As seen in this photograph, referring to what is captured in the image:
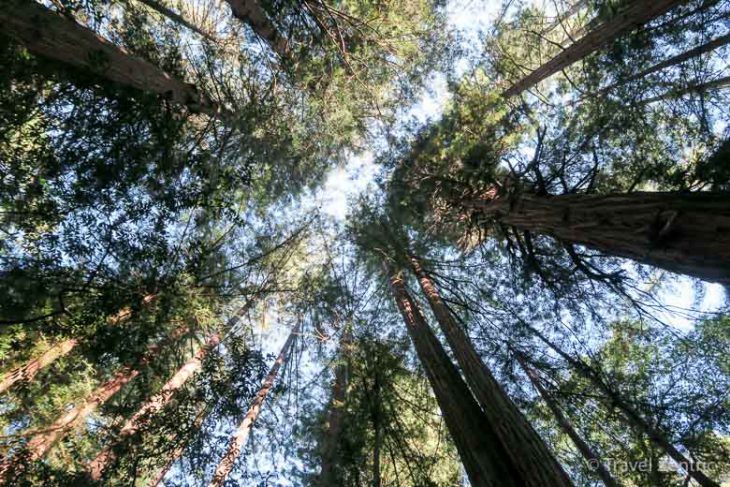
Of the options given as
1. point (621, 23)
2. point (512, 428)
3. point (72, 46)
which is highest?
point (72, 46)

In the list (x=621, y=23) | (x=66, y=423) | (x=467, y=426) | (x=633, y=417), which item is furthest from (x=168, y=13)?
(x=633, y=417)

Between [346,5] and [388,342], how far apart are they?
23.2ft

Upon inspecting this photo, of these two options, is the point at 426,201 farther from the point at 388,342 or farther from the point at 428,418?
the point at 428,418

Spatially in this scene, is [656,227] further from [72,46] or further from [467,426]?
[72,46]

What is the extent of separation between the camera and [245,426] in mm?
6422

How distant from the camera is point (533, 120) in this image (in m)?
7.93

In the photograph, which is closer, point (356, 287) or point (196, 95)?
point (196, 95)

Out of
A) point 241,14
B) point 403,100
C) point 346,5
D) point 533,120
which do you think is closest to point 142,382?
point 241,14

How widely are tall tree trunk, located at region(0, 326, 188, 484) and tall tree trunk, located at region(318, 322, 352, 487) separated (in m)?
3.05

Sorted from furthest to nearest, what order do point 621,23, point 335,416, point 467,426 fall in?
1. point 335,416
2. point 621,23
3. point 467,426

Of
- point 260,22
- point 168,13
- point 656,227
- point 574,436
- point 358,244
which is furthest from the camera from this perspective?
point 358,244

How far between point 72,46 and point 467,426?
6060mm

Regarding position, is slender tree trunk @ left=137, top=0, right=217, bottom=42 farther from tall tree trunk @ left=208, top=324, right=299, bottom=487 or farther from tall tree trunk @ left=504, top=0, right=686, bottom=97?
tall tree trunk @ left=208, top=324, right=299, bottom=487

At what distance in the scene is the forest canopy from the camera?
12.2 ft
